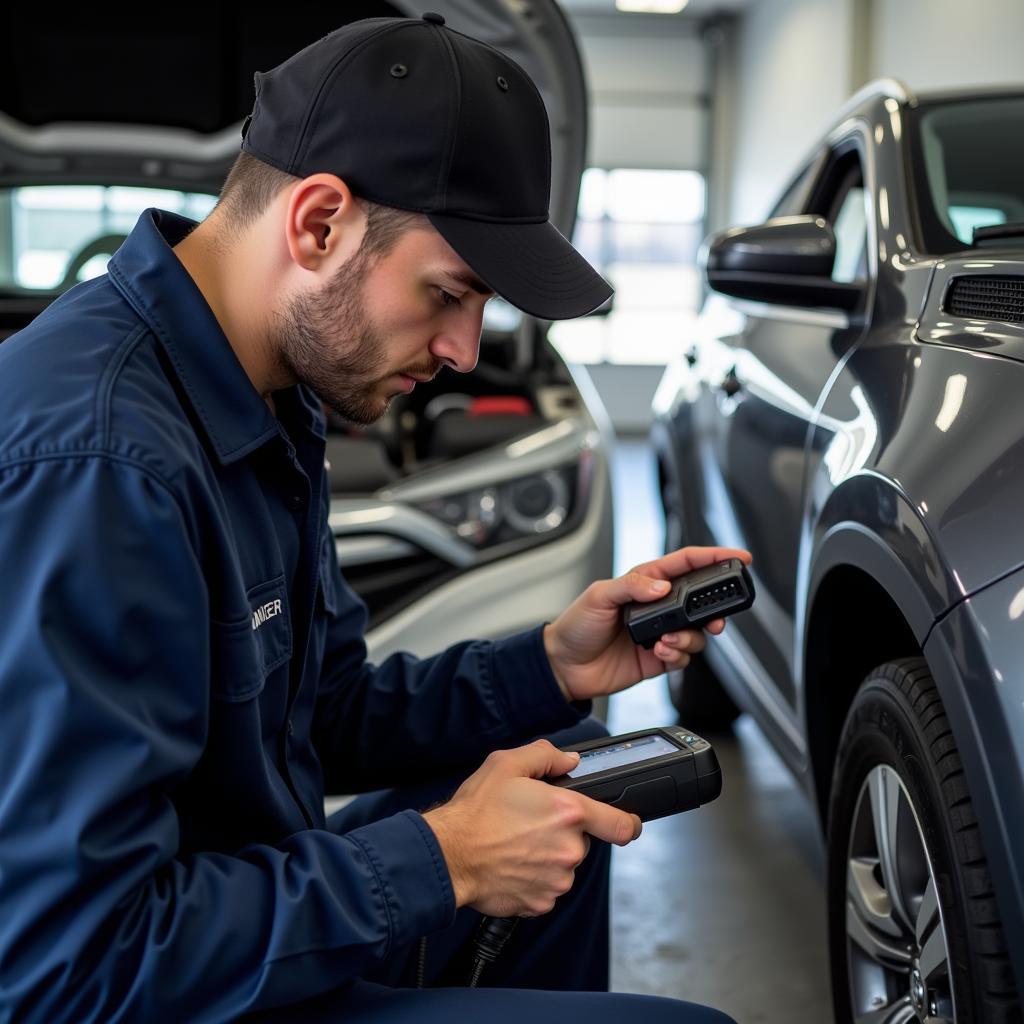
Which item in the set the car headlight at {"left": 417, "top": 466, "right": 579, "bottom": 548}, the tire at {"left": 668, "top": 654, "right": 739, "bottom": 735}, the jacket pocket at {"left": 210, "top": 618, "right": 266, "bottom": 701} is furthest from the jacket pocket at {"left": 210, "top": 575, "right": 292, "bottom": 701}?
the tire at {"left": 668, "top": 654, "right": 739, "bottom": 735}

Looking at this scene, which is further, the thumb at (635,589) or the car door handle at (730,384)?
the car door handle at (730,384)

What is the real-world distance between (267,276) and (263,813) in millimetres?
499

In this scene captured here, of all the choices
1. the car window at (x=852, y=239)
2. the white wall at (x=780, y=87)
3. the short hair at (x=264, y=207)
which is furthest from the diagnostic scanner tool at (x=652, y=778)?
the white wall at (x=780, y=87)

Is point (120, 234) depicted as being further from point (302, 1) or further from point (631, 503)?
point (631, 503)

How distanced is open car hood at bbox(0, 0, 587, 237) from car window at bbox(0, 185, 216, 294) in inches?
1.3

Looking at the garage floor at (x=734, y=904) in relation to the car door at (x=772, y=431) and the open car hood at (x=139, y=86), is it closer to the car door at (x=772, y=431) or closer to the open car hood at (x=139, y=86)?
the car door at (x=772, y=431)

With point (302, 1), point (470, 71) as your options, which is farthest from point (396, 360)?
point (302, 1)

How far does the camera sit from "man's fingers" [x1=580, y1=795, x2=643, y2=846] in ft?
3.78

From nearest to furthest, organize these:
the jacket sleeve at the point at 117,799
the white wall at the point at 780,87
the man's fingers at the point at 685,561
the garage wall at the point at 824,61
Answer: the jacket sleeve at the point at 117,799, the man's fingers at the point at 685,561, the garage wall at the point at 824,61, the white wall at the point at 780,87

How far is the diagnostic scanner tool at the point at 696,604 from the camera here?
1.50m

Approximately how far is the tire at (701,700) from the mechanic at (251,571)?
182 cm

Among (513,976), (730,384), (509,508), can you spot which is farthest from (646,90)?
(513,976)

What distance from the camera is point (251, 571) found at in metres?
1.20

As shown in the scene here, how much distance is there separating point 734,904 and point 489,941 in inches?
45.8
